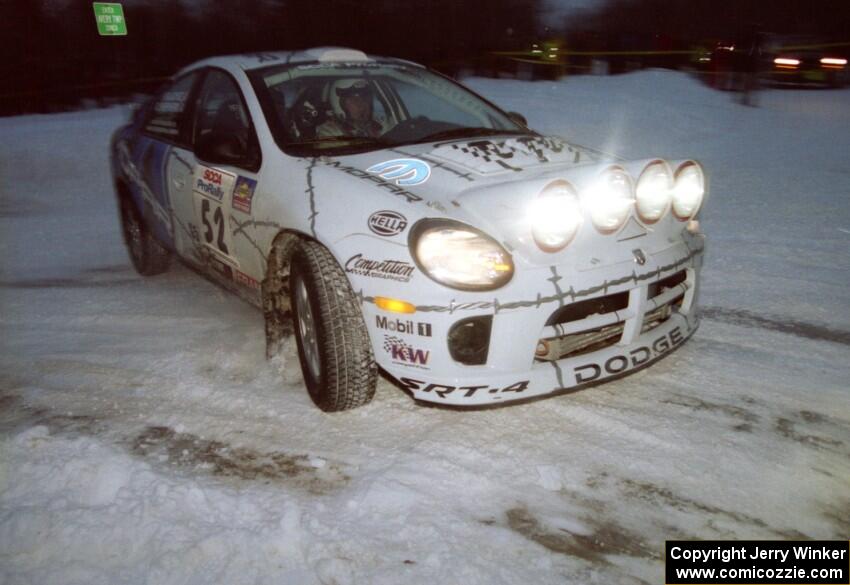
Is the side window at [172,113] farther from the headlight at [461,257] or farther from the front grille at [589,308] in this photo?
the front grille at [589,308]

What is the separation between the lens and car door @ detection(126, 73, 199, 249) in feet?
13.0

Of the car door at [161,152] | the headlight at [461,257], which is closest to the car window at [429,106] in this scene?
the car door at [161,152]

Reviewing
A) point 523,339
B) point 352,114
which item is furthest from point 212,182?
point 523,339

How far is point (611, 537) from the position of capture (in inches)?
82.0

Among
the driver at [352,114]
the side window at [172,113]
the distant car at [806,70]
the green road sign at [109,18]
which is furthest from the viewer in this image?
the green road sign at [109,18]

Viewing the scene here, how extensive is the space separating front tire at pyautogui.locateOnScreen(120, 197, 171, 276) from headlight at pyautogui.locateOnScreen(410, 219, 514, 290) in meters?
2.84

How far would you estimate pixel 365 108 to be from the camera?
3668mm

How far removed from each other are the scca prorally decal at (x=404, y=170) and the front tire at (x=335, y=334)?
0.40 meters

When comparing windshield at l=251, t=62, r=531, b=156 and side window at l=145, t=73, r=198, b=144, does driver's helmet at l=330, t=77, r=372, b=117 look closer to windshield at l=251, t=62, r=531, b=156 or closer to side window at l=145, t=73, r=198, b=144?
windshield at l=251, t=62, r=531, b=156

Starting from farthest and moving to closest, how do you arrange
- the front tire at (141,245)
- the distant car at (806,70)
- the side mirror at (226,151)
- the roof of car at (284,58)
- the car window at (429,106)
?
the distant car at (806,70), the front tire at (141,245), the car window at (429,106), the roof of car at (284,58), the side mirror at (226,151)

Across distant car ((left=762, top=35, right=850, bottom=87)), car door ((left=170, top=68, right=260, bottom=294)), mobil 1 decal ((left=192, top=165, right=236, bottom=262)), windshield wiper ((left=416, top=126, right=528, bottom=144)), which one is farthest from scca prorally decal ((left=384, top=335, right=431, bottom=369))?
distant car ((left=762, top=35, right=850, bottom=87))

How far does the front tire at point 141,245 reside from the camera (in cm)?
475

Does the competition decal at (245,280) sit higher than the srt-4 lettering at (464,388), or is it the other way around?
the competition decal at (245,280)

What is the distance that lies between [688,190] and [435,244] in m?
1.19
